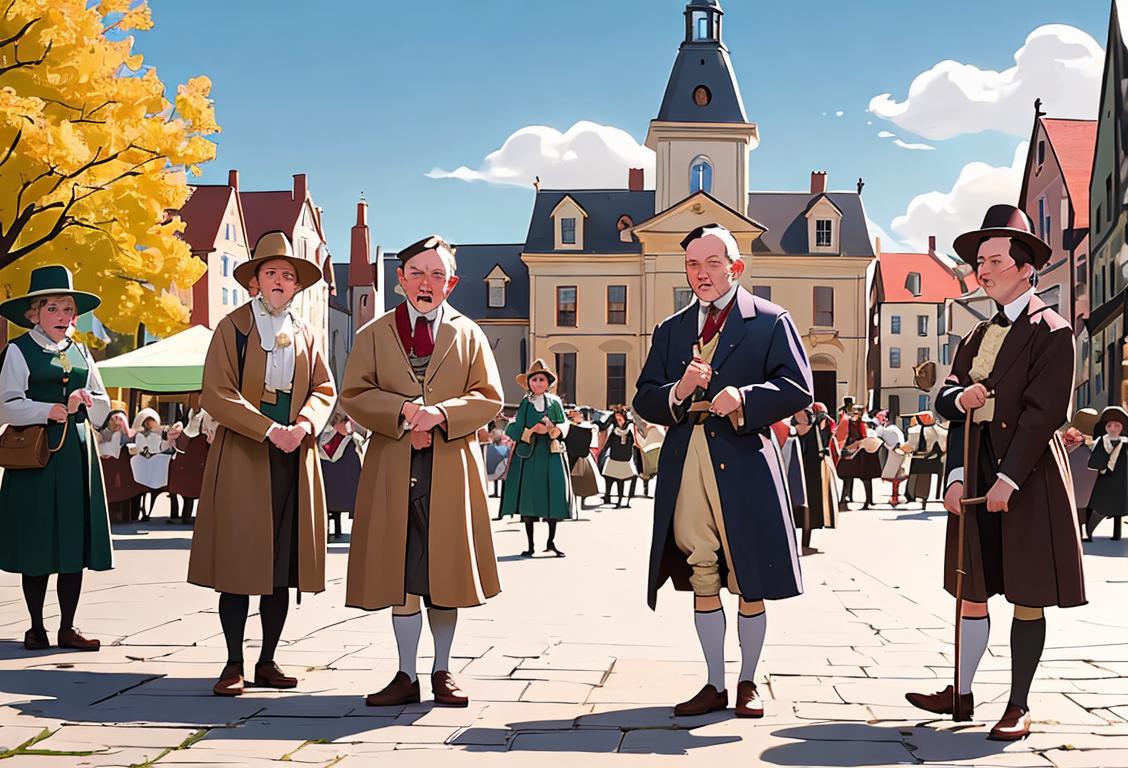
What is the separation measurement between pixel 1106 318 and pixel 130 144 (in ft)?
55.9

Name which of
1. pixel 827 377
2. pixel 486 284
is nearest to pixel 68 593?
pixel 827 377

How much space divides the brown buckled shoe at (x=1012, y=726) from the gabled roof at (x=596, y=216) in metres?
49.6

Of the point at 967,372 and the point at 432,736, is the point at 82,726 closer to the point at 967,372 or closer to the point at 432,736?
the point at 432,736

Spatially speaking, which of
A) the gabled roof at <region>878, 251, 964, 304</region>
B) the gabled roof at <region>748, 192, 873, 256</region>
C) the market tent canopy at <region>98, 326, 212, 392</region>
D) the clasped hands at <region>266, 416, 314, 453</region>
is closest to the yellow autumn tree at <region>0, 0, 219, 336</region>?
the market tent canopy at <region>98, 326, 212, 392</region>

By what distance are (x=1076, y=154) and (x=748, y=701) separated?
34727 mm

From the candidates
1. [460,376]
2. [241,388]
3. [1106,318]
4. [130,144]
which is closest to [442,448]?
[460,376]

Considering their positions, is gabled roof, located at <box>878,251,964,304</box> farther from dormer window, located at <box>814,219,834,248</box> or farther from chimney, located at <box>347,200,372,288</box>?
chimney, located at <box>347,200,372,288</box>

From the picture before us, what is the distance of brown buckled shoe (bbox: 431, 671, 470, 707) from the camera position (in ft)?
18.7

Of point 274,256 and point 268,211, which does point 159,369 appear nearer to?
point 274,256

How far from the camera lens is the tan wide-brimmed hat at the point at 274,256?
6.30 meters

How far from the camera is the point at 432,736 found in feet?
16.9

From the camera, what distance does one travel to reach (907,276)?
7012cm

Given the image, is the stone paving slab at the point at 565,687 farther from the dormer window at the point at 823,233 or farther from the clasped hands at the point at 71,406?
the dormer window at the point at 823,233

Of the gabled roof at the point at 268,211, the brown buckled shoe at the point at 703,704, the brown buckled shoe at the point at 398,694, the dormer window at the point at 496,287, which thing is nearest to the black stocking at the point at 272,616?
the brown buckled shoe at the point at 398,694
